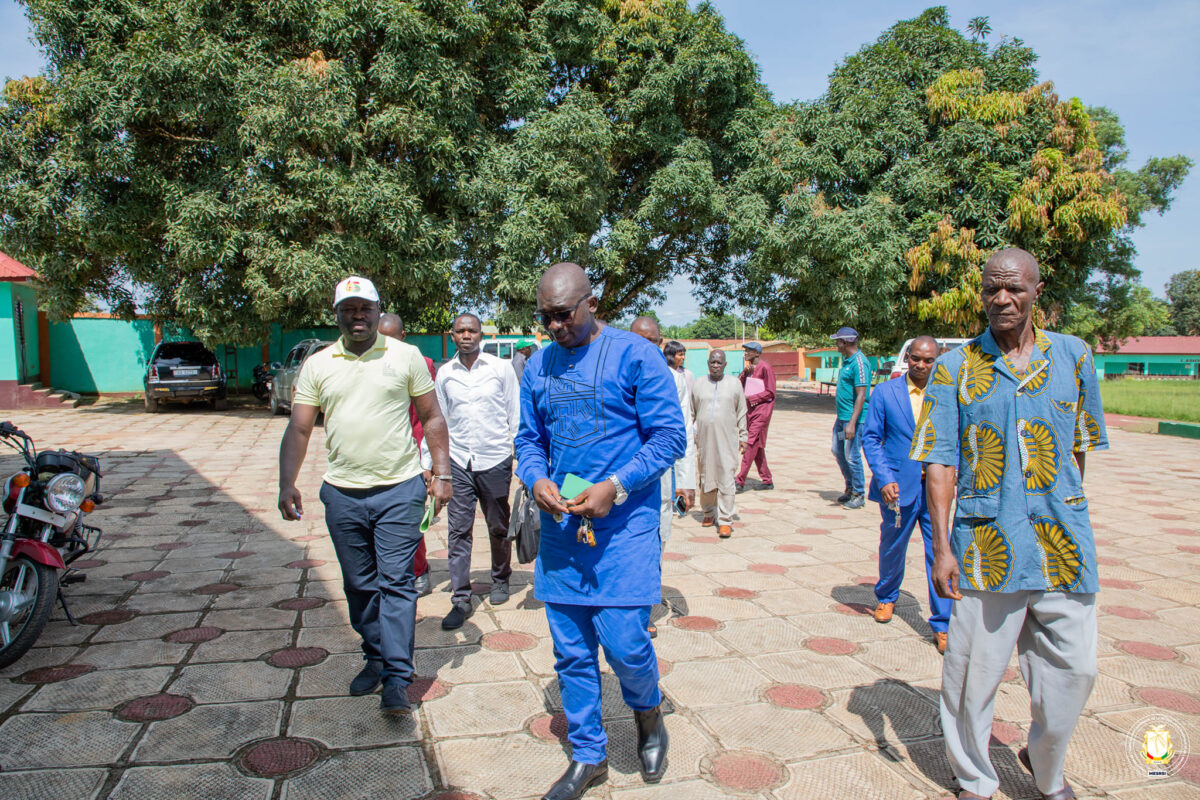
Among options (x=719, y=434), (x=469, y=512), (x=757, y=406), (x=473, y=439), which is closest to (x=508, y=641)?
(x=469, y=512)

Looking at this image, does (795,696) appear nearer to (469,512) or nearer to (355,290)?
(469,512)

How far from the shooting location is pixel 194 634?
13.6 ft

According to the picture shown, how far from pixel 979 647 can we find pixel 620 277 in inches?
759

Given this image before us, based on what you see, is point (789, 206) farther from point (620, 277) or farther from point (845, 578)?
point (845, 578)

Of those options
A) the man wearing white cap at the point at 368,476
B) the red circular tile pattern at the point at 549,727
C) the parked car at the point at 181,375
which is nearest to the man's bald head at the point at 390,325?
the man wearing white cap at the point at 368,476

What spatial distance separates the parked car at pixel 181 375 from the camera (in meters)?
17.3

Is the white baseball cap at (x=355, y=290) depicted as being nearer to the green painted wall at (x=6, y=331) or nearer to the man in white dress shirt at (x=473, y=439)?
the man in white dress shirt at (x=473, y=439)

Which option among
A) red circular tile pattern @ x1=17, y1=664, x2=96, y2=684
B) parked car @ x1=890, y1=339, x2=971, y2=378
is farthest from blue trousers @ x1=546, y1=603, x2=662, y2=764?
red circular tile pattern @ x1=17, y1=664, x2=96, y2=684

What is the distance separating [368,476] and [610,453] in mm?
1220

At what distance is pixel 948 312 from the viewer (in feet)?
60.3

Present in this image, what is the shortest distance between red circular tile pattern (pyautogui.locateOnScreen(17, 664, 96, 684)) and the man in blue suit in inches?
166

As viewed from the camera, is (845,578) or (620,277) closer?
(845,578)

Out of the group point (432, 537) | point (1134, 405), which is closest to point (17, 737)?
point (432, 537)

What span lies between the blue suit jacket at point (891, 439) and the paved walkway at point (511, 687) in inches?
33.7
